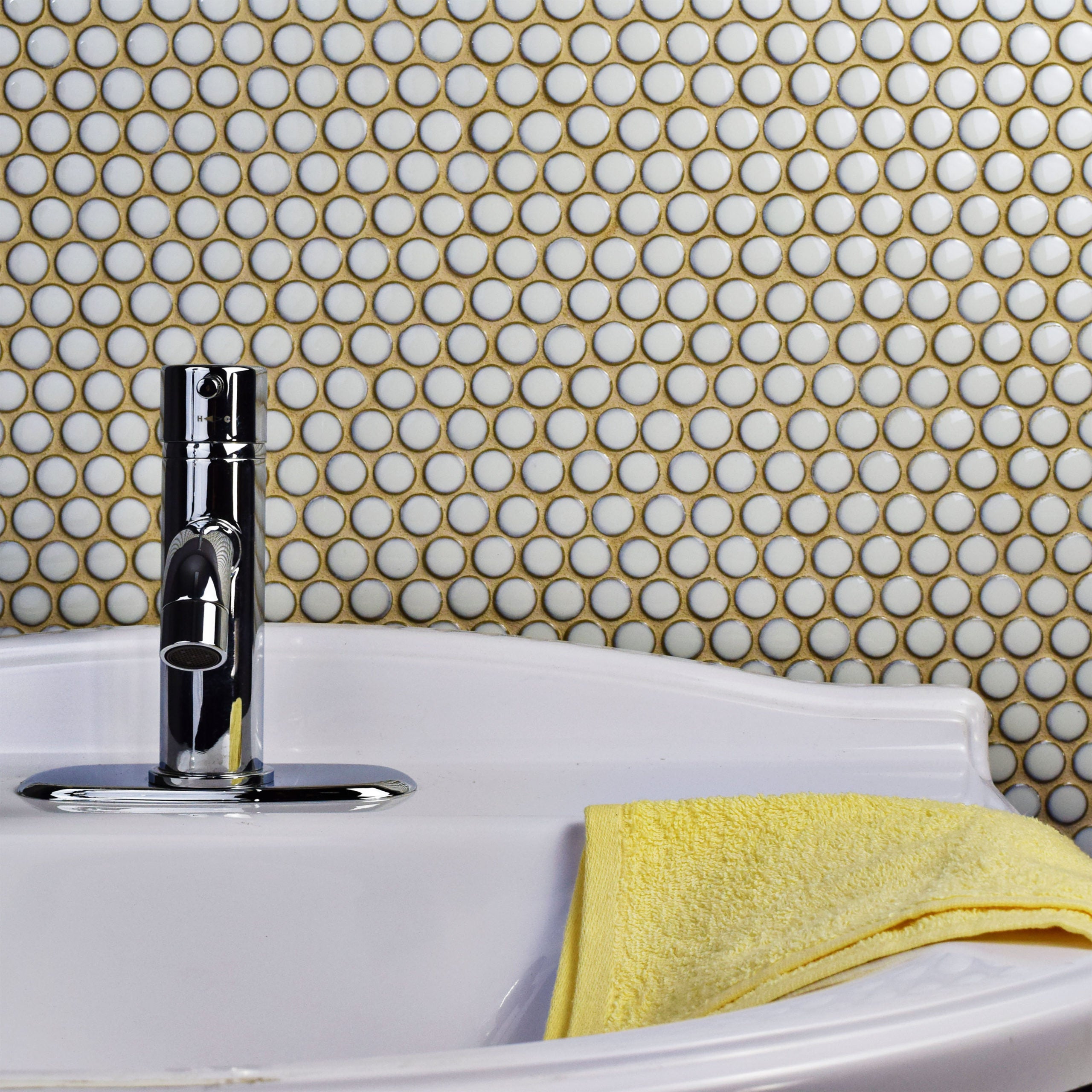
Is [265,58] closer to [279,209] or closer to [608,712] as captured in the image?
[279,209]

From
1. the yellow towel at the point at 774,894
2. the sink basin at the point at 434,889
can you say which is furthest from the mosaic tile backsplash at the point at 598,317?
the yellow towel at the point at 774,894

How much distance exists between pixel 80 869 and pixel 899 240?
550mm

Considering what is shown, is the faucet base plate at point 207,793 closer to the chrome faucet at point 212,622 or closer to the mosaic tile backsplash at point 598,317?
the chrome faucet at point 212,622

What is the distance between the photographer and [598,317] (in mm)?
613

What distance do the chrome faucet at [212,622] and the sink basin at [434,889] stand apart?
0.02m

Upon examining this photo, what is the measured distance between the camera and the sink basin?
0.24 meters

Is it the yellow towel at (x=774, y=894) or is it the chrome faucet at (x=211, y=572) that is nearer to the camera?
the yellow towel at (x=774, y=894)

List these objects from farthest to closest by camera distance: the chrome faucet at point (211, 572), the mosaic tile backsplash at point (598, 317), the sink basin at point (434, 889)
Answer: the mosaic tile backsplash at point (598, 317) → the chrome faucet at point (211, 572) → the sink basin at point (434, 889)

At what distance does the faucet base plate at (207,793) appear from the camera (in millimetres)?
505

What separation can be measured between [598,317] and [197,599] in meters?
0.28

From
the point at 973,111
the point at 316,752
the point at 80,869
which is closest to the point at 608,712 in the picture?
the point at 316,752

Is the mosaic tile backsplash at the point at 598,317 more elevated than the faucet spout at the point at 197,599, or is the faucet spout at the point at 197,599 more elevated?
the mosaic tile backsplash at the point at 598,317

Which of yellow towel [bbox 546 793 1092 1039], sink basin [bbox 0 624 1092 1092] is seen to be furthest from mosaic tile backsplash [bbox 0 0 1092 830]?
yellow towel [bbox 546 793 1092 1039]

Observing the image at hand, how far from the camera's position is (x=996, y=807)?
0.53 metres
